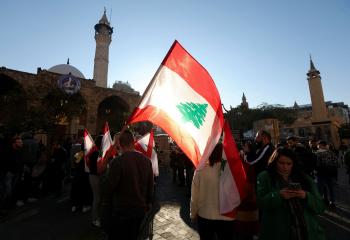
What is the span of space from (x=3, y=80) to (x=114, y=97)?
11.3 metres

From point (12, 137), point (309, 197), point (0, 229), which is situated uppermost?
point (12, 137)

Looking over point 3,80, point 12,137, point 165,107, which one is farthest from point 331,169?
point 3,80

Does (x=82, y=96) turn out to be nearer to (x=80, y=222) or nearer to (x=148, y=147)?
(x=148, y=147)

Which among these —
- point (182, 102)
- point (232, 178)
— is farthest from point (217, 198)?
point (182, 102)

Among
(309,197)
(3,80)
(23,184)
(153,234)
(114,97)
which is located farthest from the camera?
(114,97)

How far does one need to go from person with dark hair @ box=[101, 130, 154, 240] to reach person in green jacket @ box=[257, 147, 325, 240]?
1295mm

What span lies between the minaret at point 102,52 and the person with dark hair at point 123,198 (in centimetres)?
3605

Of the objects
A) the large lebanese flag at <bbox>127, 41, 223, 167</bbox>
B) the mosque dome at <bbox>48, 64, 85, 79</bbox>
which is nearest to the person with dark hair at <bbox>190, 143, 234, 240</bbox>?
the large lebanese flag at <bbox>127, 41, 223, 167</bbox>

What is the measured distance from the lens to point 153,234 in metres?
4.25

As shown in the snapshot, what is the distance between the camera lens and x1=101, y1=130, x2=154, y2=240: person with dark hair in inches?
96.3

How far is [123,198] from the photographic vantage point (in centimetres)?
247

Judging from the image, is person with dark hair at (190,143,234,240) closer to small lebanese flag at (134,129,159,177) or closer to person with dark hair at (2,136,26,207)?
small lebanese flag at (134,129,159,177)

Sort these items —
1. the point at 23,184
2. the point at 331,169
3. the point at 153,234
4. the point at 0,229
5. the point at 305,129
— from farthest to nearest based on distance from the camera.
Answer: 1. the point at 305,129
2. the point at 23,184
3. the point at 331,169
4. the point at 0,229
5. the point at 153,234

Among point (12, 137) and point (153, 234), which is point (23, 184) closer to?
point (12, 137)
